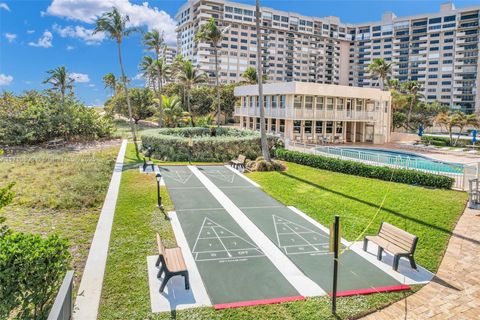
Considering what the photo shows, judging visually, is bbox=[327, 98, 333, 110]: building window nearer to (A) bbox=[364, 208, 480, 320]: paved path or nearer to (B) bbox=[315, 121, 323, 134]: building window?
(B) bbox=[315, 121, 323, 134]: building window

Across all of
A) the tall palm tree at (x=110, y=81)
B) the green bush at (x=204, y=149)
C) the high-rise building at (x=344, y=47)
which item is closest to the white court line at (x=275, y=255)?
the green bush at (x=204, y=149)

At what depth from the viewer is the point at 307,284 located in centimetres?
779

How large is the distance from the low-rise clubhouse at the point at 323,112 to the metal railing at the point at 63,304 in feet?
95.4

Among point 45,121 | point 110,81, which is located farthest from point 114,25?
point 110,81

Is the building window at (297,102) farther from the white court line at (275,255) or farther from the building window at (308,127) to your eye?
the white court line at (275,255)

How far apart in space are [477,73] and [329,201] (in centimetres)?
10126

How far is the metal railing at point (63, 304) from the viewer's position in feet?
15.9

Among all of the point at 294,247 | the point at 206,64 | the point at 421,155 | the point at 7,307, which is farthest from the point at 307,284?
the point at 206,64

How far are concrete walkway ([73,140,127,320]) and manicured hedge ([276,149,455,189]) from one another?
1266 cm

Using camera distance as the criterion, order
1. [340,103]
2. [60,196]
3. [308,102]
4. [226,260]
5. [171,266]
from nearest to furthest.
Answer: [171,266]
[226,260]
[60,196]
[308,102]
[340,103]

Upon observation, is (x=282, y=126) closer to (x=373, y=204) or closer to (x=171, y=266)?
(x=373, y=204)

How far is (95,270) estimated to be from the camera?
8.09 m

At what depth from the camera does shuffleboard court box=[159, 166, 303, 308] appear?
7297 mm

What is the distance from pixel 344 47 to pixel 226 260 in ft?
412
